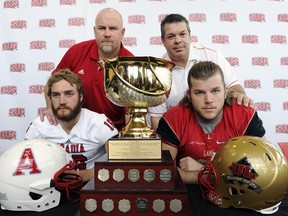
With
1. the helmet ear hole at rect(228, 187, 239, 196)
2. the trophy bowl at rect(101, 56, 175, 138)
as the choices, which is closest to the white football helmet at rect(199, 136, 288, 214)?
the helmet ear hole at rect(228, 187, 239, 196)

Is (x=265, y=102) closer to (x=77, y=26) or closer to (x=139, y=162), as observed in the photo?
(x=77, y=26)

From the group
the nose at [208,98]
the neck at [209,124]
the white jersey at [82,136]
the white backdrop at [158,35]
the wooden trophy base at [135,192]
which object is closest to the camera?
the wooden trophy base at [135,192]

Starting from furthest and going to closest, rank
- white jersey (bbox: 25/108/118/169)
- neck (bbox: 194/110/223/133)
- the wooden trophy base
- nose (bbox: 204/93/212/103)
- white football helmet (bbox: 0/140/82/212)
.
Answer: white jersey (bbox: 25/108/118/169) < neck (bbox: 194/110/223/133) < nose (bbox: 204/93/212/103) < white football helmet (bbox: 0/140/82/212) < the wooden trophy base

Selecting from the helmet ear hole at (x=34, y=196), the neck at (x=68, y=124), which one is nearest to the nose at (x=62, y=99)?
the neck at (x=68, y=124)

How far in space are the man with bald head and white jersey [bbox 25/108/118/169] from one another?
0.74 ft

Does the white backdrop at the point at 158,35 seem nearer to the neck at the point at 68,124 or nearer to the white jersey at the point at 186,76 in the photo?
the white jersey at the point at 186,76

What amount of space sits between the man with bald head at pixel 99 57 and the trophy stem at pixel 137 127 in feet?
2.78

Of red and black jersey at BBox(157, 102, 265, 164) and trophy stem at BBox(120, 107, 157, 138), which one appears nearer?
trophy stem at BBox(120, 107, 157, 138)

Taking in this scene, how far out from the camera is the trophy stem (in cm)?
96

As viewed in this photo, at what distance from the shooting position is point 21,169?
97 cm

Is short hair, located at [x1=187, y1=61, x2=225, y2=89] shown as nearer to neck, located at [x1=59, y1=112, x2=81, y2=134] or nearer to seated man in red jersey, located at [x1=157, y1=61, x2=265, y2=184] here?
seated man in red jersey, located at [x1=157, y1=61, x2=265, y2=184]

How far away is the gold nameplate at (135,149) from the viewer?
911 mm

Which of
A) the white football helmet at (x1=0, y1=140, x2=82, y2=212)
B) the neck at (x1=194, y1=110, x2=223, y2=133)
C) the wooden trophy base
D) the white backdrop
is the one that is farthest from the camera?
the white backdrop

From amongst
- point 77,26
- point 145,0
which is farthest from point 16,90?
point 145,0
